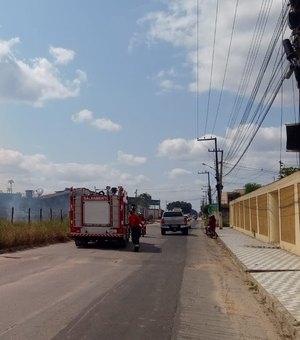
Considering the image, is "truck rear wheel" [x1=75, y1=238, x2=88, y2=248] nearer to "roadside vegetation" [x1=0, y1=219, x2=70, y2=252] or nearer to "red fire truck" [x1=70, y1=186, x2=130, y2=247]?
"red fire truck" [x1=70, y1=186, x2=130, y2=247]

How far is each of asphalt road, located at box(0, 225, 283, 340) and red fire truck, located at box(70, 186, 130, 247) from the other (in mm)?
6716

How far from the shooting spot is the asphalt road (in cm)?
815

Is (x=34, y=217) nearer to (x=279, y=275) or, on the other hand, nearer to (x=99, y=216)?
(x=99, y=216)

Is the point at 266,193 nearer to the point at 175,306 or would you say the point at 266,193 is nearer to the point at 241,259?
the point at 241,259

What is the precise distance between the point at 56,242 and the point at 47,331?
23321 millimetres

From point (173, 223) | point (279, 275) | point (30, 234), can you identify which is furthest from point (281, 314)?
point (173, 223)

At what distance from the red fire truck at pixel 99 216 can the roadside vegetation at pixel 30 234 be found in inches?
93.7

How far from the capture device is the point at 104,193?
27.8 m

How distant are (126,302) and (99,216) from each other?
618 inches

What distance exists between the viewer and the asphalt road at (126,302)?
8.15m

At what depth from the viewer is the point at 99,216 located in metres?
26.4

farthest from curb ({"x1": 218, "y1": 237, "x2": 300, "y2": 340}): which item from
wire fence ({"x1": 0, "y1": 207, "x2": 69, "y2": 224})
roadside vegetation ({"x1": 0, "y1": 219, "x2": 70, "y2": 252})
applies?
wire fence ({"x1": 0, "y1": 207, "x2": 69, "y2": 224})

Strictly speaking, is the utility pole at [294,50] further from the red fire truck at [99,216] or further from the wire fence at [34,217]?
the wire fence at [34,217]

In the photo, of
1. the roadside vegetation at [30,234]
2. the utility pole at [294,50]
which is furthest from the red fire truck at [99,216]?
the utility pole at [294,50]
